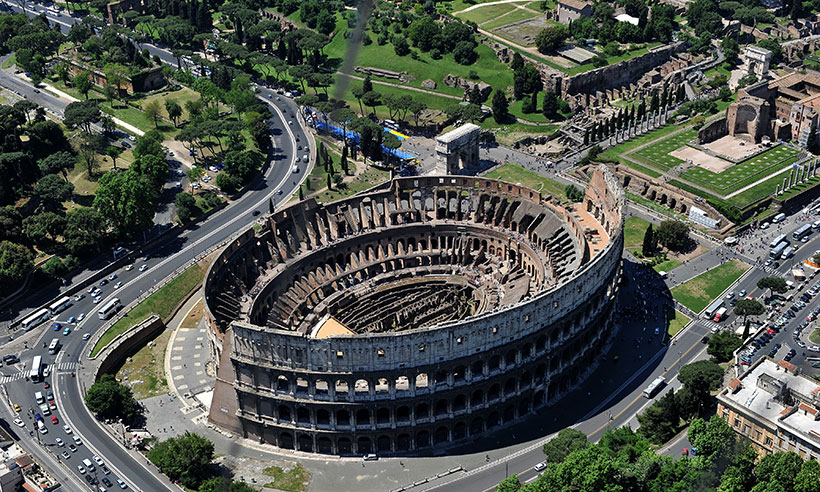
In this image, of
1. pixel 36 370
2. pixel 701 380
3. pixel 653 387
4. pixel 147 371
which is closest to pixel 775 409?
pixel 701 380

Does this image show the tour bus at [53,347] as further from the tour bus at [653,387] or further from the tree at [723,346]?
the tree at [723,346]

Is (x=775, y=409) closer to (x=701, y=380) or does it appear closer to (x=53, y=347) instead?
(x=701, y=380)

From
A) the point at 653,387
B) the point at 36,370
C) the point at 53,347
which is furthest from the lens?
the point at 53,347

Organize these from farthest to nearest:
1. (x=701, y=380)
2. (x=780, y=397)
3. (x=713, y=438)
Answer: (x=701, y=380) → (x=780, y=397) → (x=713, y=438)

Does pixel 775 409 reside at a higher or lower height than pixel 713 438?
higher

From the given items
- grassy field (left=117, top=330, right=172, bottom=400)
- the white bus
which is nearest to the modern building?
grassy field (left=117, top=330, right=172, bottom=400)

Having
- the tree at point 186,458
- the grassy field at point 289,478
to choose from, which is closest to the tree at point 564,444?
the grassy field at point 289,478
